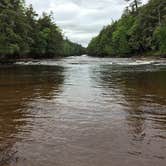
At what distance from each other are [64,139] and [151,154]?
2150mm

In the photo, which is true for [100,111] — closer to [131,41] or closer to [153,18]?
[153,18]

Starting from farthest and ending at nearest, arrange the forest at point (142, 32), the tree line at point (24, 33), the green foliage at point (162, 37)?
the forest at point (142, 32), the green foliage at point (162, 37), the tree line at point (24, 33)

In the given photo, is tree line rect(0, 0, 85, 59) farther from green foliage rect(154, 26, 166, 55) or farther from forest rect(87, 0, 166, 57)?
green foliage rect(154, 26, 166, 55)

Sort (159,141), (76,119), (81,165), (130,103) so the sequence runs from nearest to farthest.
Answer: (81,165) → (159,141) → (76,119) → (130,103)

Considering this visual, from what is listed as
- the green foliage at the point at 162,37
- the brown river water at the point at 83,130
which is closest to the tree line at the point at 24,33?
the green foliage at the point at 162,37

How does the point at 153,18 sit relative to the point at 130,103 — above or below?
above

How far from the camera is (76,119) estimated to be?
9797 mm

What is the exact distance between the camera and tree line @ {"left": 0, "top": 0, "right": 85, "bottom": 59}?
51.2 meters

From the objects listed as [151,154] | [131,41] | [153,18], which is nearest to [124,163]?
[151,154]

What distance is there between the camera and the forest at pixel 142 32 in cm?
6466

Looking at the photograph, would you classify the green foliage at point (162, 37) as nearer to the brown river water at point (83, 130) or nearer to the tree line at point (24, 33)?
the tree line at point (24, 33)

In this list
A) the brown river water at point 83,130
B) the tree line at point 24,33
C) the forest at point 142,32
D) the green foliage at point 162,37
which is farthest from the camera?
the forest at point 142,32

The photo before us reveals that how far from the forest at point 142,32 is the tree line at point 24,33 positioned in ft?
→ 60.5

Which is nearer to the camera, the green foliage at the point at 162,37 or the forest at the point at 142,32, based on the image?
the green foliage at the point at 162,37
